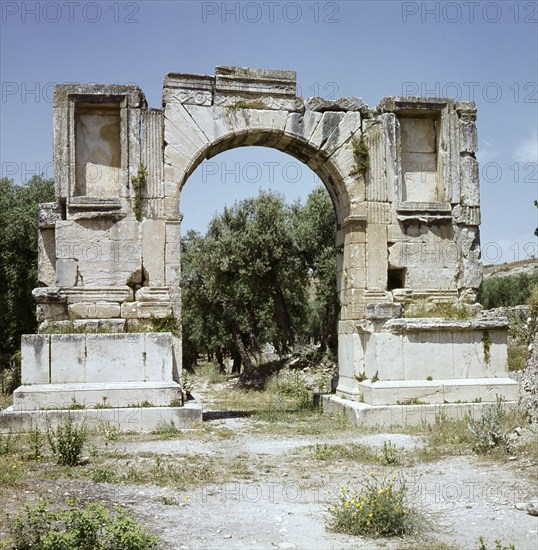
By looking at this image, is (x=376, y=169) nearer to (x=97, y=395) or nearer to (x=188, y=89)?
(x=188, y=89)

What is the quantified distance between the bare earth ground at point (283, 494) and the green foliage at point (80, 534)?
398 millimetres

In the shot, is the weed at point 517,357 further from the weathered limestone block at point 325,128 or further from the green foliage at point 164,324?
the green foliage at point 164,324

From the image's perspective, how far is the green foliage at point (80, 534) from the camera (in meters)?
4.52

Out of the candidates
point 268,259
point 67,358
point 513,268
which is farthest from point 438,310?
point 513,268

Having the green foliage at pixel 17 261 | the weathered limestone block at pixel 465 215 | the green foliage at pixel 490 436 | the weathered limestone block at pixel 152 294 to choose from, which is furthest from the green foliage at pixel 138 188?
the green foliage at pixel 17 261

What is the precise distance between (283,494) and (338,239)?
6898 mm

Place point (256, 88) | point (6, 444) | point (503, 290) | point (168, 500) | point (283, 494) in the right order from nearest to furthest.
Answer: point (168, 500)
point (283, 494)
point (6, 444)
point (256, 88)
point (503, 290)

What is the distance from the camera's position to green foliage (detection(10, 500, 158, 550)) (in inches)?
178

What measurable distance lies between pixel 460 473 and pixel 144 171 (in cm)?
691

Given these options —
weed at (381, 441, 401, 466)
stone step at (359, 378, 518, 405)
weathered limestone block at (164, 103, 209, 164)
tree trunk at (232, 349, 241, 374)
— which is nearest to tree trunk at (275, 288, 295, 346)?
tree trunk at (232, 349, 241, 374)

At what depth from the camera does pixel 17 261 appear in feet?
70.2

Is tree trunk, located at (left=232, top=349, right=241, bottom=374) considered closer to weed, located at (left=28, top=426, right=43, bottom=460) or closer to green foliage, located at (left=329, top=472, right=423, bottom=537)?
weed, located at (left=28, top=426, right=43, bottom=460)

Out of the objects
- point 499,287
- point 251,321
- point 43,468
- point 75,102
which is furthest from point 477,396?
point 499,287

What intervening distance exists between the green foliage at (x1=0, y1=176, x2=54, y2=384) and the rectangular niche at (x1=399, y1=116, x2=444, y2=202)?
12.7 m
